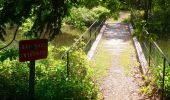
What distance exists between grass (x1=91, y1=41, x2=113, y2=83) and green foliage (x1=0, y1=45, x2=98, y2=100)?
5.21ft

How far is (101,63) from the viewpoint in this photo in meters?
13.2

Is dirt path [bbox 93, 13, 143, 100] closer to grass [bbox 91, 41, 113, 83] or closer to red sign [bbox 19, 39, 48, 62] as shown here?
grass [bbox 91, 41, 113, 83]

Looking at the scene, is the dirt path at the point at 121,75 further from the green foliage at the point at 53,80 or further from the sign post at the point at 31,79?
the sign post at the point at 31,79

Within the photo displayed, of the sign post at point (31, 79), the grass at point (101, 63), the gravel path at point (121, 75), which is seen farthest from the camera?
the grass at point (101, 63)

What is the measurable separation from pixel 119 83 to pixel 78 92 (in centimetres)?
308

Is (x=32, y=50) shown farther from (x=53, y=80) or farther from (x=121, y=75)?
(x=121, y=75)

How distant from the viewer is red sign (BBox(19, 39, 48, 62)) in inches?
240

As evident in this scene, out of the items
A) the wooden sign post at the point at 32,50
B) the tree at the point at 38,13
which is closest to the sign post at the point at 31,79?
the wooden sign post at the point at 32,50

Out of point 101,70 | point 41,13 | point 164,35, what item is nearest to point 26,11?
point 41,13

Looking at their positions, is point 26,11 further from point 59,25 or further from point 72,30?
point 72,30

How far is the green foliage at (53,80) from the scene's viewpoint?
24.7 ft

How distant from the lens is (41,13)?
6359 mm

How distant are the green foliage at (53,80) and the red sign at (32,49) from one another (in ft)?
4.16

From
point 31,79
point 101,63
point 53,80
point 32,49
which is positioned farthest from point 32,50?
point 101,63
